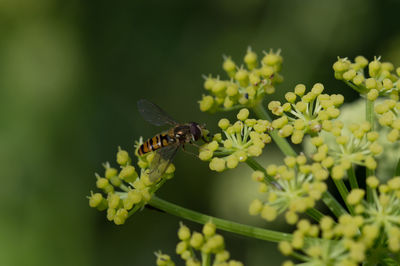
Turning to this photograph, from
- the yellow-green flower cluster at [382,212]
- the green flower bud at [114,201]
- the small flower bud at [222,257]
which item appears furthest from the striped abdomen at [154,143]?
the yellow-green flower cluster at [382,212]

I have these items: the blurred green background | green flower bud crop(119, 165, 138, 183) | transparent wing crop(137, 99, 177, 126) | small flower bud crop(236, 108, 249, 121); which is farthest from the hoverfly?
the blurred green background

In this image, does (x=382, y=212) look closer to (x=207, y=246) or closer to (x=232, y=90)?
(x=207, y=246)

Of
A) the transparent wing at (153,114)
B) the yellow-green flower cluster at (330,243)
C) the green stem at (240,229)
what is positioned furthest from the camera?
the transparent wing at (153,114)

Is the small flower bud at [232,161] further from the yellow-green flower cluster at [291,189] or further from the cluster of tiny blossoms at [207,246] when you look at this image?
the cluster of tiny blossoms at [207,246]

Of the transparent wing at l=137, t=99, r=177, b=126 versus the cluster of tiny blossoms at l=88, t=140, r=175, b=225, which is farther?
the transparent wing at l=137, t=99, r=177, b=126

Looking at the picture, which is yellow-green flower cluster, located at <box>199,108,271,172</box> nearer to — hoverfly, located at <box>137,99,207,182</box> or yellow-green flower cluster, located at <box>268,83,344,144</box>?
yellow-green flower cluster, located at <box>268,83,344,144</box>

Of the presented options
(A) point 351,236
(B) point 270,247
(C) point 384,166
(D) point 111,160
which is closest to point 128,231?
(D) point 111,160

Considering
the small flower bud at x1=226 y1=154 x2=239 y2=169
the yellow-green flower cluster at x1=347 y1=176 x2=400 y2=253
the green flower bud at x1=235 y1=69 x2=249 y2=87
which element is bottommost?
the small flower bud at x1=226 y1=154 x2=239 y2=169
